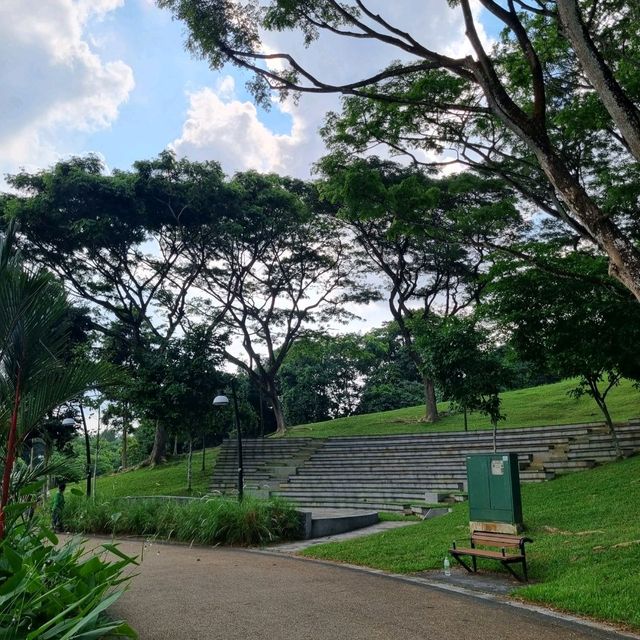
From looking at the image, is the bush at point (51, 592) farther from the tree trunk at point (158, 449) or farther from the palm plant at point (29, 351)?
the tree trunk at point (158, 449)

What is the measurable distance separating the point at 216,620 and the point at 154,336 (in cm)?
2137

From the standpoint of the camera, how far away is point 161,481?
22.8 metres

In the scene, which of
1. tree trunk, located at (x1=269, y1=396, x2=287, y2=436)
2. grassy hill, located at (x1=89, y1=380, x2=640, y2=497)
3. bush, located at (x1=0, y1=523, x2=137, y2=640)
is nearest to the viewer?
bush, located at (x1=0, y1=523, x2=137, y2=640)

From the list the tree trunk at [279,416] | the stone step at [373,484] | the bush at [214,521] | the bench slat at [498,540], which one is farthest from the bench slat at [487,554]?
the tree trunk at [279,416]

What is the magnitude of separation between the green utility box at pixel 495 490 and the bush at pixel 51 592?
252 inches

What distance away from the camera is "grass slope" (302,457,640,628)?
5.78 metres

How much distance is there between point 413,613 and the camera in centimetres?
A: 565

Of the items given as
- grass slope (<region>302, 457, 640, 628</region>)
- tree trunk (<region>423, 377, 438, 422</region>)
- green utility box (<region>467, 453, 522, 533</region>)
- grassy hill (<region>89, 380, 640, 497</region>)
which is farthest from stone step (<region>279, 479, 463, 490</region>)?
tree trunk (<region>423, 377, 438, 422</region>)

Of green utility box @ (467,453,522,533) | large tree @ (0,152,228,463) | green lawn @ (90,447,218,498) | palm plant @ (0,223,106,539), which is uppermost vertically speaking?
large tree @ (0,152,228,463)

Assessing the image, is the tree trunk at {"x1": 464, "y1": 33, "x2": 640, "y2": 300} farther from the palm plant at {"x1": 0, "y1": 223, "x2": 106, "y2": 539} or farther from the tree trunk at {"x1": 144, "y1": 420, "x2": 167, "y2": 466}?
the tree trunk at {"x1": 144, "y1": 420, "x2": 167, "y2": 466}

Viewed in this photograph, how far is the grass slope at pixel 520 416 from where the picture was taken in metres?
23.4

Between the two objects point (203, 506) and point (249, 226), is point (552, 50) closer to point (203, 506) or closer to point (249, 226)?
point (203, 506)

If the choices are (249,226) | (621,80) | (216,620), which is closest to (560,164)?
(621,80)

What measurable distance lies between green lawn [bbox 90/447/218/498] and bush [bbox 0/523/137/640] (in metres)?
15.3
